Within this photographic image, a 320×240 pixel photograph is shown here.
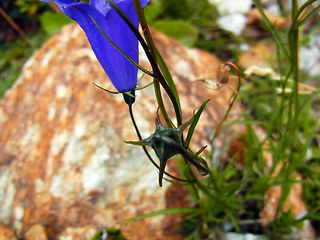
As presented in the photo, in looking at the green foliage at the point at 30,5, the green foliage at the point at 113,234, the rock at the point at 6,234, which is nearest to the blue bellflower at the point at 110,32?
the green foliage at the point at 113,234

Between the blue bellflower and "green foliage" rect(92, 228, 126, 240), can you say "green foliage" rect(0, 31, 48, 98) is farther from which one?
the blue bellflower

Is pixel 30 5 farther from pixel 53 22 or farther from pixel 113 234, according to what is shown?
pixel 113 234

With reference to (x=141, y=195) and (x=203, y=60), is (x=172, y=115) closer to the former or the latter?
(x=141, y=195)

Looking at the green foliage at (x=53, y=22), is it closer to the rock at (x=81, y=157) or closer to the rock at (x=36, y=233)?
the rock at (x=81, y=157)

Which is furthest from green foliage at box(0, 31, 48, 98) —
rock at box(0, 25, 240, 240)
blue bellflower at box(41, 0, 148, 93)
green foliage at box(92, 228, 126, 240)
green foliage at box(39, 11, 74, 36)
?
blue bellflower at box(41, 0, 148, 93)

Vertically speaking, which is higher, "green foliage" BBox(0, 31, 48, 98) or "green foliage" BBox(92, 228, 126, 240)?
"green foliage" BBox(0, 31, 48, 98)

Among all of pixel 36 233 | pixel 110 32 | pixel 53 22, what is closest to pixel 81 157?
pixel 36 233
